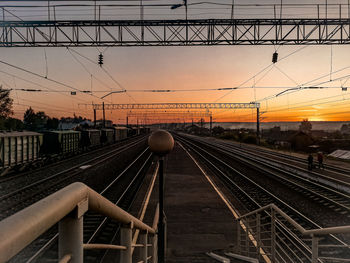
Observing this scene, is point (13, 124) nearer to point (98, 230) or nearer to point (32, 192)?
point (32, 192)

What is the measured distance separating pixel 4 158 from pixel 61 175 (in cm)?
356

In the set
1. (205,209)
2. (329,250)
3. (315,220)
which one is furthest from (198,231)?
(315,220)

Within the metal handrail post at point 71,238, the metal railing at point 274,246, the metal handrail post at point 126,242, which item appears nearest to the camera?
the metal handrail post at point 71,238

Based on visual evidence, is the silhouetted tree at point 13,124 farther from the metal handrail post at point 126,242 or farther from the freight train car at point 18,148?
the metal handrail post at point 126,242

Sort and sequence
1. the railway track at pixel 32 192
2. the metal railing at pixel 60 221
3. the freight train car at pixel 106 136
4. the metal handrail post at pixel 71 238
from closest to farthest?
the metal railing at pixel 60 221 < the metal handrail post at pixel 71 238 < the railway track at pixel 32 192 < the freight train car at pixel 106 136

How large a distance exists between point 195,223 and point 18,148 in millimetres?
14608

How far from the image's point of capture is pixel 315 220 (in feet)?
30.1

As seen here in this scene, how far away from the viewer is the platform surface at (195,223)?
641 centimetres

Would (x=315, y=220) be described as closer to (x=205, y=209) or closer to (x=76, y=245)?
(x=205, y=209)

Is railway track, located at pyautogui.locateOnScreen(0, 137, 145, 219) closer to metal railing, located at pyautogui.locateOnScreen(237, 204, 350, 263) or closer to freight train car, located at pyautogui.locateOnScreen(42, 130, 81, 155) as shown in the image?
freight train car, located at pyautogui.locateOnScreen(42, 130, 81, 155)

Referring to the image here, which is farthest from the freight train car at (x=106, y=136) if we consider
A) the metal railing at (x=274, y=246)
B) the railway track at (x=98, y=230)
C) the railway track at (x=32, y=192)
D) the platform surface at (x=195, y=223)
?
the metal railing at (x=274, y=246)

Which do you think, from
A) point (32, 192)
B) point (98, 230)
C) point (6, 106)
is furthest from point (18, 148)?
point (6, 106)

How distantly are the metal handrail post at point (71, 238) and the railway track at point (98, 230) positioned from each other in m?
0.75

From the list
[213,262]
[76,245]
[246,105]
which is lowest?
[213,262]
